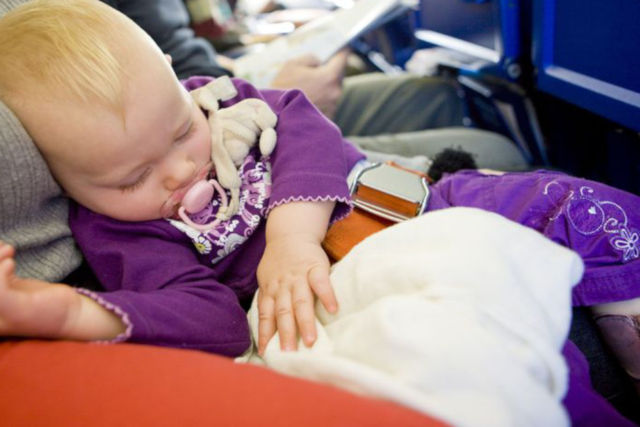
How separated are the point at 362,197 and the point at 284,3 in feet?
6.91

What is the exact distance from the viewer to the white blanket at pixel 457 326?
35cm

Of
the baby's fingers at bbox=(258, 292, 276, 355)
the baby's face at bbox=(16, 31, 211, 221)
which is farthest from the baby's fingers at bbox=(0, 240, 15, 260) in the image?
the baby's fingers at bbox=(258, 292, 276, 355)

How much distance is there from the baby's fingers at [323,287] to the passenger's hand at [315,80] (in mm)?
698

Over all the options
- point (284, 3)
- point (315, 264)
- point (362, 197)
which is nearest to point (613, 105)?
point (362, 197)

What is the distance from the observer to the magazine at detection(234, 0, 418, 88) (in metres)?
1.25

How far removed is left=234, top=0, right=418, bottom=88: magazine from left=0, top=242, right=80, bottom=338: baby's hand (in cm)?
86

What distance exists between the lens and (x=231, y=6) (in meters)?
2.76

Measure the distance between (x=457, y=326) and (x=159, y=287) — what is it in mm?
389

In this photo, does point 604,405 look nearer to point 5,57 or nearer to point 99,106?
point 99,106

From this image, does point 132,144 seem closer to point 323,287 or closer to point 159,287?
point 159,287

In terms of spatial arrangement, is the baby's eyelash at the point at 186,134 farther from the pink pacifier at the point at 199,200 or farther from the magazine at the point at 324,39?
the magazine at the point at 324,39

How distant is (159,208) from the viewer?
658mm

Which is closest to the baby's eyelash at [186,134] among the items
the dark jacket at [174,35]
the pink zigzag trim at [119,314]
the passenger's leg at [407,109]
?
the pink zigzag trim at [119,314]

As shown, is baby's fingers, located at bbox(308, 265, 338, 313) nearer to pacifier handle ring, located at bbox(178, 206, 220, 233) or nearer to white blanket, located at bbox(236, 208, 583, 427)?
white blanket, located at bbox(236, 208, 583, 427)
